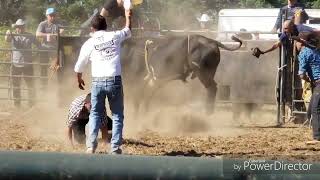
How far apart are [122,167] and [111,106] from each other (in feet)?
14.1

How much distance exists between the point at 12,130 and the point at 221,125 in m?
3.49

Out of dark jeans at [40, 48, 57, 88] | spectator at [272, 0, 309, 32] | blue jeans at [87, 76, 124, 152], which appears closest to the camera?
blue jeans at [87, 76, 124, 152]

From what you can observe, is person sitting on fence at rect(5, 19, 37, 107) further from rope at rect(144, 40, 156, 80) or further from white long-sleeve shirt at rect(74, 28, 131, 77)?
white long-sleeve shirt at rect(74, 28, 131, 77)

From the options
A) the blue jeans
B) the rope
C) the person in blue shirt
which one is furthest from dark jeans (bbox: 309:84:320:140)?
the rope

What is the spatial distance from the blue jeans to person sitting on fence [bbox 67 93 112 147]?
0.43 meters

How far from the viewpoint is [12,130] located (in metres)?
10.1

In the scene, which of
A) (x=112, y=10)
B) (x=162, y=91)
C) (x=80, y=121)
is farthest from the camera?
(x=162, y=91)

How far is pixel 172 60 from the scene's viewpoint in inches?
469

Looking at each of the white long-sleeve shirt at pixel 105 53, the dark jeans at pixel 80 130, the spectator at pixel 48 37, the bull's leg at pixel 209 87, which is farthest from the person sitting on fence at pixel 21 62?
the white long-sleeve shirt at pixel 105 53

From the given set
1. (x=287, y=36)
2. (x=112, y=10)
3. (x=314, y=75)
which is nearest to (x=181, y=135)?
(x=314, y=75)

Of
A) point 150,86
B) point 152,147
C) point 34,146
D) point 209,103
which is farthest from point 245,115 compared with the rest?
point 34,146

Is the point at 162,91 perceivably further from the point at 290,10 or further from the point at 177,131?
the point at 290,10

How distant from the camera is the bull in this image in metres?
11.9

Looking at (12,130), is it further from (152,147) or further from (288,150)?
(288,150)
